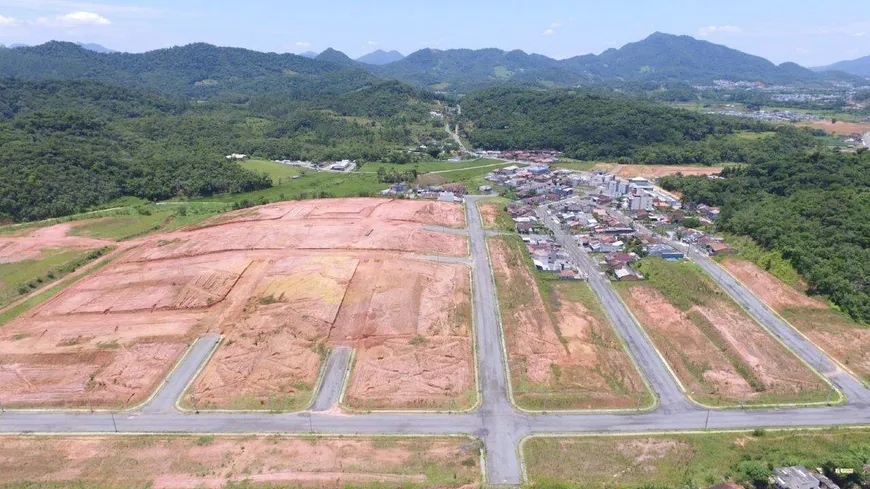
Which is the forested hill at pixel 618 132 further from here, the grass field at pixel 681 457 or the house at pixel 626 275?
the grass field at pixel 681 457

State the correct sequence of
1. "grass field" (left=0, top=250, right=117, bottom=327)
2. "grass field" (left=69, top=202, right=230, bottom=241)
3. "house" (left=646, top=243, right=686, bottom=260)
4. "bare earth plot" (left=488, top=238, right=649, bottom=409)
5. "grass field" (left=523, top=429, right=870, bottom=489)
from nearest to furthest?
1. "grass field" (left=523, top=429, right=870, bottom=489)
2. "bare earth plot" (left=488, top=238, right=649, bottom=409)
3. "grass field" (left=0, top=250, right=117, bottom=327)
4. "house" (left=646, top=243, right=686, bottom=260)
5. "grass field" (left=69, top=202, right=230, bottom=241)

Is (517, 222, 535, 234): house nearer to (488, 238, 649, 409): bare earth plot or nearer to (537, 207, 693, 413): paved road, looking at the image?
(537, 207, 693, 413): paved road

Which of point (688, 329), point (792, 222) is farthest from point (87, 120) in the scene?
point (792, 222)

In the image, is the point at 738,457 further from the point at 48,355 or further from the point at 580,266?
the point at 48,355

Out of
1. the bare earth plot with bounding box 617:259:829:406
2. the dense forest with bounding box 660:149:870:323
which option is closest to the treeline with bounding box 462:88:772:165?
the dense forest with bounding box 660:149:870:323

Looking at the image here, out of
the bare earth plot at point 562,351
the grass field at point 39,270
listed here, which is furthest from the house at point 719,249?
the grass field at point 39,270

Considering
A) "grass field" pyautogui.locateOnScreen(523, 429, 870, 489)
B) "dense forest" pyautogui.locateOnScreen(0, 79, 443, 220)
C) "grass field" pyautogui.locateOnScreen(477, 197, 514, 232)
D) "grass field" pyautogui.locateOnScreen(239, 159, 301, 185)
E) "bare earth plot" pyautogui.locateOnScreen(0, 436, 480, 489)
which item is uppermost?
"dense forest" pyautogui.locateOnScreen(0, 79, 443, 220)
